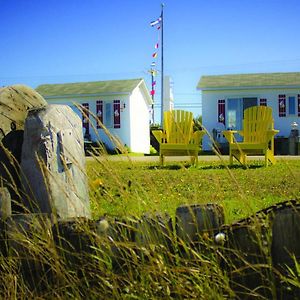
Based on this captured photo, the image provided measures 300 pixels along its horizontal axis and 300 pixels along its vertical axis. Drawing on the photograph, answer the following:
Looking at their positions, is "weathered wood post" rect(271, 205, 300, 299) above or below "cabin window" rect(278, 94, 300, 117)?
below

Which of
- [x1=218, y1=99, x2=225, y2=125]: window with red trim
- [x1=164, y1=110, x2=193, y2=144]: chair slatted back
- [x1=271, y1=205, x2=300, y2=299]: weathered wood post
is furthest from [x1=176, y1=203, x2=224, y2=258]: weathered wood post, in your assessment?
[x1=218, y1=99, x2=225, y2=125]: window with red trim

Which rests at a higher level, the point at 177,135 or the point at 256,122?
the point at 256,122

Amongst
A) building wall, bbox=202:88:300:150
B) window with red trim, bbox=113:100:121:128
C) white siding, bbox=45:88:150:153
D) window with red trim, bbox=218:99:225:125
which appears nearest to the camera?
window with red trim, bbox=218:99:225:125

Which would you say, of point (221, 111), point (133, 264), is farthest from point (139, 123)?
point (133, 264)

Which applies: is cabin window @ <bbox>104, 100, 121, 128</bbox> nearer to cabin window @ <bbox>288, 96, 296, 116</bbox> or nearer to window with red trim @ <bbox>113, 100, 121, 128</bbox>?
window with red trim @ <bbox>113, 100, 121, 128</bbox>

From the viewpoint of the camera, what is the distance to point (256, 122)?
12.0 metres

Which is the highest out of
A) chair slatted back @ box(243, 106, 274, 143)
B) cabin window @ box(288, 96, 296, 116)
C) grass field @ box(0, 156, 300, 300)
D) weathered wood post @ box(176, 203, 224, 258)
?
cabin window @ box(288, 96, 296, 116)

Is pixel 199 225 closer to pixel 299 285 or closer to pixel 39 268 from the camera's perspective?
pixel 299 285

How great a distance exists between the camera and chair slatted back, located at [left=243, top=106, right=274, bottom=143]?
467 inches

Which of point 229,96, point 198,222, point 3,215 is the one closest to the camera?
point 198,222

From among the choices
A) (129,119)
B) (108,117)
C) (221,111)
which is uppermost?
(221,111)

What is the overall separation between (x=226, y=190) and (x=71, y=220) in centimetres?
327

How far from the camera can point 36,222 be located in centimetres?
267

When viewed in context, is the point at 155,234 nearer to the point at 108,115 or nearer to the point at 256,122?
the point at 256,122
